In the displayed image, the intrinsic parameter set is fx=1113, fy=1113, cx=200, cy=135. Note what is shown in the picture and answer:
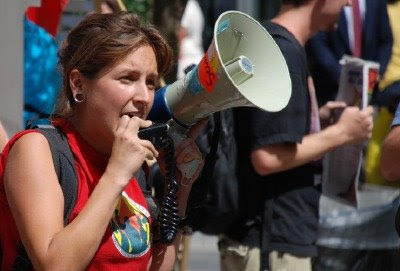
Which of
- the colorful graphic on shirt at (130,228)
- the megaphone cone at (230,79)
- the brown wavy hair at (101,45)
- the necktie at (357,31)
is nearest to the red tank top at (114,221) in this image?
the colorful graphic on shirt at (130,228)

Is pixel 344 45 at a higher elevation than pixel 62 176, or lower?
lower

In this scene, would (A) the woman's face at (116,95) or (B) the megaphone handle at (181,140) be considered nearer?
(A) the woman's face at (116,95)

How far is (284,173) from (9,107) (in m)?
1.21

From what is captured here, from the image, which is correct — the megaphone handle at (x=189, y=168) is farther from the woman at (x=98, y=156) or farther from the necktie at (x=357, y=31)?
the necktie at (x=357, y=31)

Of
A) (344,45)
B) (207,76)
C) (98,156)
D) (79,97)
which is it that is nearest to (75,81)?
(79,97)

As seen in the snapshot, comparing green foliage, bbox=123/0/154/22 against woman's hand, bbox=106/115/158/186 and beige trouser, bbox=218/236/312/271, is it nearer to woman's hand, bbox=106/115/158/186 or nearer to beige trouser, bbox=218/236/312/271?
beige trouser, bbox=218/236/312/271

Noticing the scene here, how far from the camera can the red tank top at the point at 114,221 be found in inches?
107

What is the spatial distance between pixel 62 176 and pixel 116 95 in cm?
24

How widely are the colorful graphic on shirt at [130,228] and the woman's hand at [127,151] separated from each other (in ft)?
0.58

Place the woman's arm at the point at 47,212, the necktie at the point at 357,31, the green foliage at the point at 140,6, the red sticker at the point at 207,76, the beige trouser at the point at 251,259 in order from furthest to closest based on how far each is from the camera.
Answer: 1. the green foliage at the point at 140,6
2. the necktie at the point at 357,31
3. the beige trouser at the point at 251,259
4. the red sticker at the point at 207,76
5. the woman's arm at the point at 47,212

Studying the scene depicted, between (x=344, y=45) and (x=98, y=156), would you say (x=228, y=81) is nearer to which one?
(x=98, y=156)

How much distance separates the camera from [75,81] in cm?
284

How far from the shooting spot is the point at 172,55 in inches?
119

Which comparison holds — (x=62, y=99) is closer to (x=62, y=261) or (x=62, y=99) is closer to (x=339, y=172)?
(x=62, y=261)
